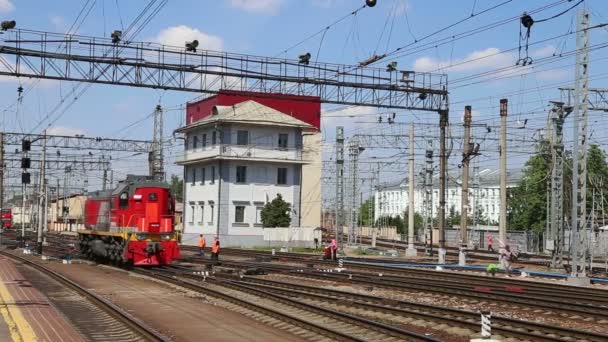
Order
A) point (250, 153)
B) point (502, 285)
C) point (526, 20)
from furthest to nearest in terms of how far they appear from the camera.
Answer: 1. point (250, 153)
2. point (502, 285)
3. point (526, 20)

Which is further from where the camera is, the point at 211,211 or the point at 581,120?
the point at 211,211

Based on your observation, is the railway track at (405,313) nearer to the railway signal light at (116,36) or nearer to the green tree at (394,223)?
the railway signal light at (116,36)

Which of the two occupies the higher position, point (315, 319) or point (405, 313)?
point (405, 313)

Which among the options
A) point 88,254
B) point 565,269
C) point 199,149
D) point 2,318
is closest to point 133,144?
point 199,149

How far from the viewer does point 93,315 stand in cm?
1570

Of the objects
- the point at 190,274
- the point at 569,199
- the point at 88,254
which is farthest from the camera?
the point at 569,199

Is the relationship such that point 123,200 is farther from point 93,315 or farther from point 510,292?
point 510,292

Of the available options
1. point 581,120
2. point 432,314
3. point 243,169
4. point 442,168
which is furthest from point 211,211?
point 432,314

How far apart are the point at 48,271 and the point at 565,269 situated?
24014 millimetres

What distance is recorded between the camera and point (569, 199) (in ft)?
143

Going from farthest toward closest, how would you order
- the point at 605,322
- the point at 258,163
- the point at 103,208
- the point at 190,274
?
the point at 258,163, the point at 103,208, the point at 190,274, the point at 605,322

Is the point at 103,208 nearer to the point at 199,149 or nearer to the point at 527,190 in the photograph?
the point at 199,149

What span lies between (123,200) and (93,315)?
15379 millimetres

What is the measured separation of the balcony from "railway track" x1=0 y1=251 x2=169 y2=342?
3780cm
